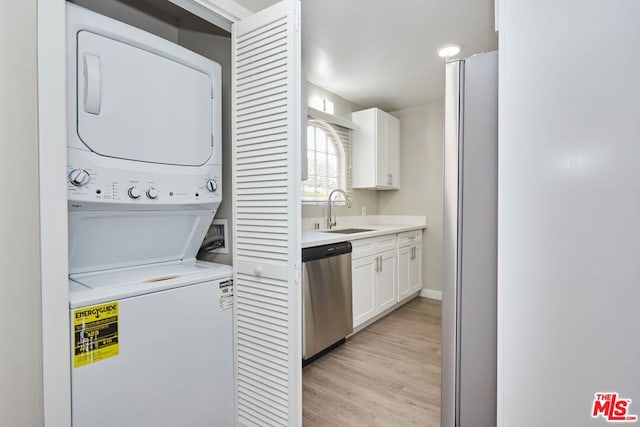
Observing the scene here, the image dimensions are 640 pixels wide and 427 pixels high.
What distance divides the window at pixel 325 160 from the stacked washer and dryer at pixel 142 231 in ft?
5.46

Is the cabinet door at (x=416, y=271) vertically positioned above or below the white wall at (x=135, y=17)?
below

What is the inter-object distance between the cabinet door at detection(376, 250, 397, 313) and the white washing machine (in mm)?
1872

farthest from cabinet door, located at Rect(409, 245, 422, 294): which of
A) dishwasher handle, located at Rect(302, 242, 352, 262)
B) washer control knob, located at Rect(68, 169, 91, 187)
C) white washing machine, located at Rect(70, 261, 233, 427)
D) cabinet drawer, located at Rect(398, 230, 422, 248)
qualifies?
washer control knob, located at Rect(68, 169, 91, 187)

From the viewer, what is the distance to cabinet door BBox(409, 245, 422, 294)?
147 inches

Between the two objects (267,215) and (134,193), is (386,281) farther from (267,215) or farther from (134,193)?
(134,193)

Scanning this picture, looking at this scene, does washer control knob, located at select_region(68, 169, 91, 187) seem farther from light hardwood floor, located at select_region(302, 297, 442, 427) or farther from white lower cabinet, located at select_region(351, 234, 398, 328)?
white lower cabinet, located at select_region(351, 234, 398, 328)

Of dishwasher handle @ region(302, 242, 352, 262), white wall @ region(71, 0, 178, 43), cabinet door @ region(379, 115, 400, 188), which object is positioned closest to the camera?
white wall @ region(71, 0, 178, 43)

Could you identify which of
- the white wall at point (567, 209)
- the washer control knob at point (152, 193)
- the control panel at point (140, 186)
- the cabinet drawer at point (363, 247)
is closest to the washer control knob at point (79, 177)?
the control panel at point (140, 186)

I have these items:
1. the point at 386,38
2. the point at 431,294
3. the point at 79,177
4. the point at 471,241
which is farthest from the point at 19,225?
the point at 431,294

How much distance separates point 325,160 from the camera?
3488 mm

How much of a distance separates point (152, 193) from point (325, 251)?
4.37 feet

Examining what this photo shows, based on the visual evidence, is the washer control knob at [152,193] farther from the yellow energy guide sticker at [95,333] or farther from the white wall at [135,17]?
the white wall at [135,17]

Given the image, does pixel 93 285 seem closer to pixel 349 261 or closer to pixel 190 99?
pixel 190 99

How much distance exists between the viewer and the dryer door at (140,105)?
1164 mm
